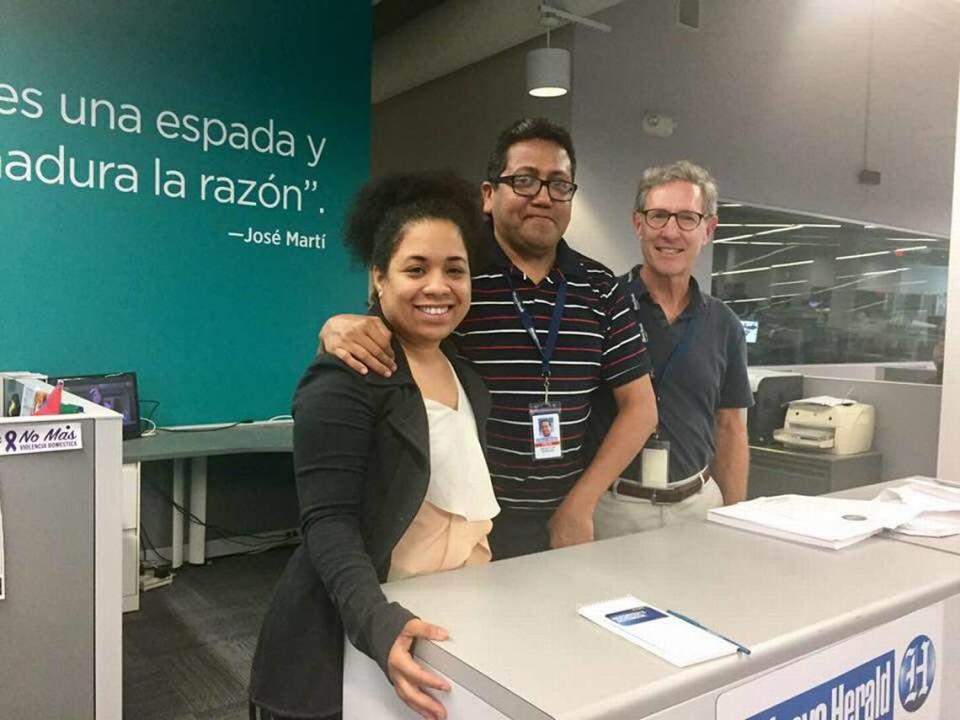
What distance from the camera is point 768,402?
3980mm

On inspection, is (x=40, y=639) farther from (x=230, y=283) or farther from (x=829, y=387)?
(x=829, y=387)

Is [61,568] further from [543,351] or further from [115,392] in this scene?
[543,351]

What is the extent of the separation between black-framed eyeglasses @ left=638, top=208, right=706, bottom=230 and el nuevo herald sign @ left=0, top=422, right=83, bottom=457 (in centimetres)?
167

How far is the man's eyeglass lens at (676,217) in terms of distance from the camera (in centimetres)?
171

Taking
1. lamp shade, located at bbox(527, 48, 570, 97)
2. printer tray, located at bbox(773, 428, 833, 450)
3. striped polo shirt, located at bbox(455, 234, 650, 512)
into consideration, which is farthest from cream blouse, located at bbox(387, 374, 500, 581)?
lamp shade, located at bbox(527, 48, 570, 97)

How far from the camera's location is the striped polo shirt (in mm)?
1433

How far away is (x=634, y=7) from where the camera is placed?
4648 millimetres

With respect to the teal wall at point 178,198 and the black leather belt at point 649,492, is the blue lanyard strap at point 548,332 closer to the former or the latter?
the black leather belt at point 649,492

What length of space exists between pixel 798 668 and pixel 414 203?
32.0 inches

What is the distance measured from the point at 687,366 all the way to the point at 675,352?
0.13ft

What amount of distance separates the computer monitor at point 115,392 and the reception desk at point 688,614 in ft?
9.52

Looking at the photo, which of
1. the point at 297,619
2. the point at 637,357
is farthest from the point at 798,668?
the point at 637,357

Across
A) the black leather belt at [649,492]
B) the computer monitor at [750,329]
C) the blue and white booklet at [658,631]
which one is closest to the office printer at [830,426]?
the computer monitor at [750,329]

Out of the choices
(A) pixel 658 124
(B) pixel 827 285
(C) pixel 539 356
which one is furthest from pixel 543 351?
(B) pixel 827 285
